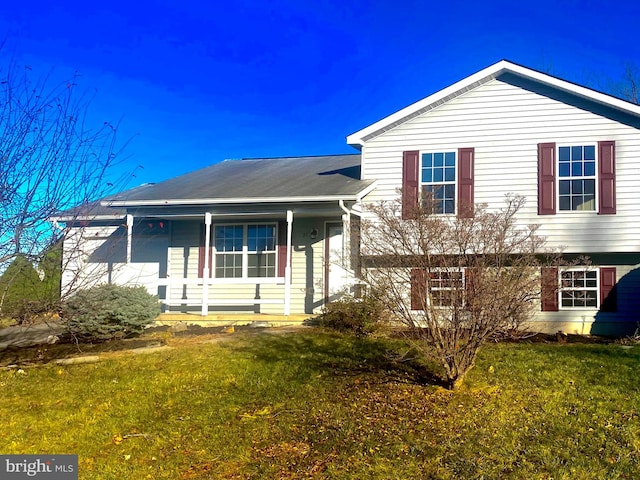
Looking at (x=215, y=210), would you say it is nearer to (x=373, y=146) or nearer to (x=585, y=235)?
(x=373, y=146)

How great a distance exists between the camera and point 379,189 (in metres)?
13.6

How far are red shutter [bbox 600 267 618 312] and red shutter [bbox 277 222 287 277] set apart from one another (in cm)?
743

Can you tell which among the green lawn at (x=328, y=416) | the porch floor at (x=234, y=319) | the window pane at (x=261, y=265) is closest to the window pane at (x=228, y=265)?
the window pane at (x=261, y=265)

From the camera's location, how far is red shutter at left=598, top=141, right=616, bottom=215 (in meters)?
12.2

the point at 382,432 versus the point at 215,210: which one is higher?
the point at 215,210

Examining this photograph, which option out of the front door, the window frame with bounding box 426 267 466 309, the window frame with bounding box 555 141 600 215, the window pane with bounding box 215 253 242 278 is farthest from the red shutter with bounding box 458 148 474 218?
the window frame with bounding box 426 267 466 309

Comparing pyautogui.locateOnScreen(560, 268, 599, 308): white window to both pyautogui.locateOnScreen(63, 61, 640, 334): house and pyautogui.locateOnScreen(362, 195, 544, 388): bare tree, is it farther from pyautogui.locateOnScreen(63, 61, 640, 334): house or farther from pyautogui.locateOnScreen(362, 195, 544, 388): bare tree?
pyautogui.locateOnScreen(362, 195, 544, 388): bare tree

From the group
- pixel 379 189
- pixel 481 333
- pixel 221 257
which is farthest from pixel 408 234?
pixel 221 257

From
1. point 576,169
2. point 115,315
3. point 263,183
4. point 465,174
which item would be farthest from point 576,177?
point 115,315

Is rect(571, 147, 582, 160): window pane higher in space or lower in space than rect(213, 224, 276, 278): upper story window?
higher

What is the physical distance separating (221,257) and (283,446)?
30.1ft

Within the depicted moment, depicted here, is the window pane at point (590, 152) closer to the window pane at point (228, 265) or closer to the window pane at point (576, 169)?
the window pane at point (576, 169)

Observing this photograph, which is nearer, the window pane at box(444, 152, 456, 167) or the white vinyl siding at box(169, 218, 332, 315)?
the window pane at box(444, 152, 456, 167)

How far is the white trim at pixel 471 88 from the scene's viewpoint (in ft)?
39.9
